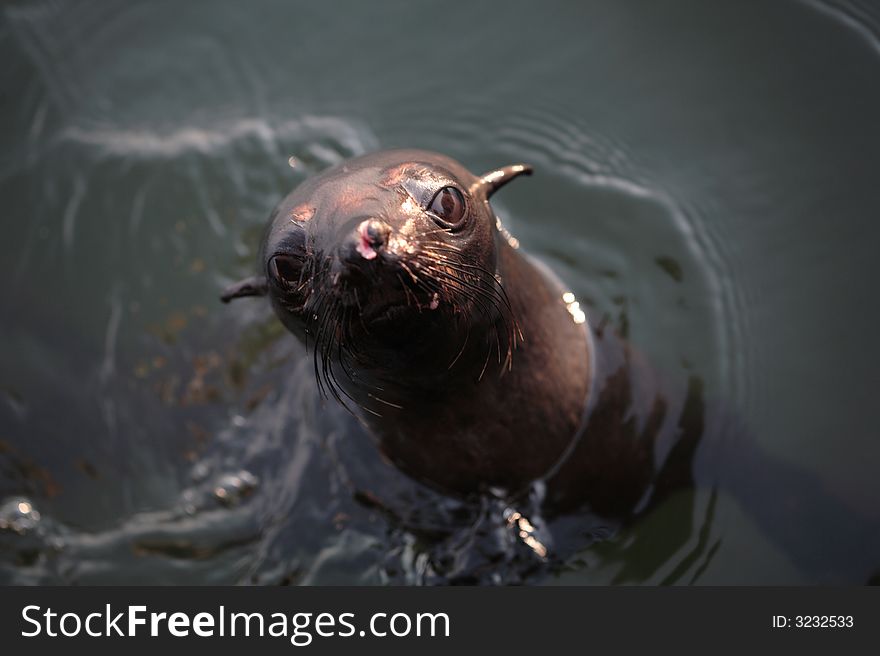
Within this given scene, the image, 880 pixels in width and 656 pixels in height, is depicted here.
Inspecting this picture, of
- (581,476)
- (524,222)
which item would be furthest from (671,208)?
(581,476)

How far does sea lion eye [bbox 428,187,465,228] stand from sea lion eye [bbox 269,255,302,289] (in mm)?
537

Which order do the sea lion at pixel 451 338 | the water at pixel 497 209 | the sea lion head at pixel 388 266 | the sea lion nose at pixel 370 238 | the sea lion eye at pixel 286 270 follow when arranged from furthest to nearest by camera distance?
the water at pixel 497 209
the sea lion eye at pixel 286 270
the sea lion at pixel 451 338
the sea lion head at pixel 388 266
the sea lion nose at pixel 370 238

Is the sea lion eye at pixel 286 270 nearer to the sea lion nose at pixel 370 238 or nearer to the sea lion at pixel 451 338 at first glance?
the sea lion at pixel 451 338

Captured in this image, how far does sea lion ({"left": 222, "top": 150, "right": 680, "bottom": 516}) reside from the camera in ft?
11.1

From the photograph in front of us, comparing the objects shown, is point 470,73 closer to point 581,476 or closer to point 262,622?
point 581,476

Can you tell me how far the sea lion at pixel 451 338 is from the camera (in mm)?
3395

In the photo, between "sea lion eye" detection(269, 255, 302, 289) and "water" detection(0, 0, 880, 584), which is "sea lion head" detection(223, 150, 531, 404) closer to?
"sea lion eye" detection(269, 255, 302, 289)

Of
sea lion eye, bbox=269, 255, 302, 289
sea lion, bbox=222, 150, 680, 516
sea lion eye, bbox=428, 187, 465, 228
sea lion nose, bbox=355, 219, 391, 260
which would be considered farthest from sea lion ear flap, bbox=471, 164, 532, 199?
sea lion nose, bbox=355, 219, 391, 260

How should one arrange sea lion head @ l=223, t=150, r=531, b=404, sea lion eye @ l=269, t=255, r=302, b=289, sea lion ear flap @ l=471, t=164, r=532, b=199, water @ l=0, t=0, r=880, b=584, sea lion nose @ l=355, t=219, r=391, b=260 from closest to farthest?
sea lion nose @ l=355, t=219, r=391, b=260 < sea lion head @ l=223, t=150, r=531, b=404 < sea lion eye @ l=269, t=255, r=302, b=289 < sea lion ear flap @ l=471, t=164, r=532, b=199 < water @ l=0, t=0, r=880, b=584

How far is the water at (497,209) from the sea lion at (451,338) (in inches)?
12.0

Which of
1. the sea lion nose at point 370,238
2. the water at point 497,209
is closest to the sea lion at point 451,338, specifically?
the sea lion nose at point 370,238

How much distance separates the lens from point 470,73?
6.59 metres

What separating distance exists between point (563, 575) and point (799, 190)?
8.30 feet

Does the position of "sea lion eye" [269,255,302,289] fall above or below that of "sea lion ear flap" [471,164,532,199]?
below
